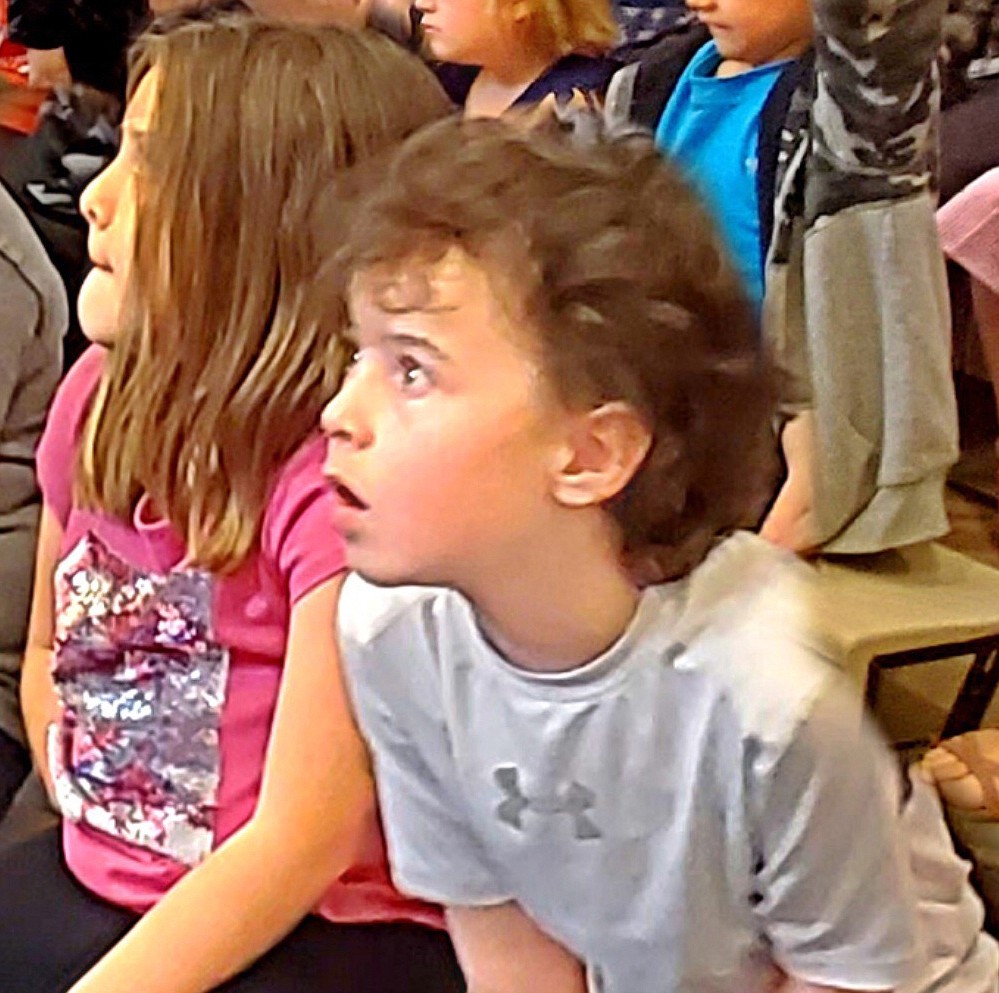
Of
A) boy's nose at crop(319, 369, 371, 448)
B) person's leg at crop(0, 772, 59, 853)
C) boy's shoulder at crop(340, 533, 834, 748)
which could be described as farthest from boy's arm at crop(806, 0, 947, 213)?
person's leg at crop(0, 772, 59, 853)

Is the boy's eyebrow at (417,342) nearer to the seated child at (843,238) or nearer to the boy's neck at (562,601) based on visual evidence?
the boy's neck at (562,601)

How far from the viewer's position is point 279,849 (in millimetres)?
958

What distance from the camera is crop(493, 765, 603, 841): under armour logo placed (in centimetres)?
88

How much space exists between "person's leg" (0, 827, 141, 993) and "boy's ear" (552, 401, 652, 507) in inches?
15.7

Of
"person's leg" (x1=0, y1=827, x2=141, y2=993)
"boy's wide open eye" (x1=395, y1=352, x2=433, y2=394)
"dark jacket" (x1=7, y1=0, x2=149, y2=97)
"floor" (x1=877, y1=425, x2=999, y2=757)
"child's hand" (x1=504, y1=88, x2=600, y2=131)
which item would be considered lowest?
"floor" (x1=877, y1=425, x2=999, y2=757)

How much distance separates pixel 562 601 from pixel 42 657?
48cm

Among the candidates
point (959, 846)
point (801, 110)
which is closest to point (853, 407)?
point (801, 110)

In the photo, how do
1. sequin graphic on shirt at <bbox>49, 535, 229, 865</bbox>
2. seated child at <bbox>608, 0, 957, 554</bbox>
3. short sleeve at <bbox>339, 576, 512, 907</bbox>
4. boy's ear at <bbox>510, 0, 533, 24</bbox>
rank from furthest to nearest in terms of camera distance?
1. boy's ear at <bbox>510, 0, 533, 24</bbox>
2. seated child at <bbox>608, 0, 957, 554</bbox>
3. sequin graphic on shirt at <bbox>49, 535, 229, 865</bbox>
4. short sleeve at <bbox>339, 576, 512, 907</bbox>

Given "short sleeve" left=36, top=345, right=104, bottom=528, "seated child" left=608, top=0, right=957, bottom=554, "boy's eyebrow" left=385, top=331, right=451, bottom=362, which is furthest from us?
"seated child" left=608, top=0, right=957, bottom=554

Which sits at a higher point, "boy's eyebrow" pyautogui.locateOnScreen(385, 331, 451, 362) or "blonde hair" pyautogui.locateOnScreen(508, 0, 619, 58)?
"boy's eyebrow" pyautogui.locateOnScreen(385, 331, 451, 362)

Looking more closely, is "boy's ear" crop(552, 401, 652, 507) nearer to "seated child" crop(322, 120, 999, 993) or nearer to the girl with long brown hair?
"seated child" crop(322, 120, 999, 993)

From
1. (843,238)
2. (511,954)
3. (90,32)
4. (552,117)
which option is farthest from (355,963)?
(90,32)

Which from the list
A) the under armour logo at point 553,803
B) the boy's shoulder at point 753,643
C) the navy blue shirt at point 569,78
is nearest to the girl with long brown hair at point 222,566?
the under armour logo at point 553,803

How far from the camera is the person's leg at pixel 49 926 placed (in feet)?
3.36
